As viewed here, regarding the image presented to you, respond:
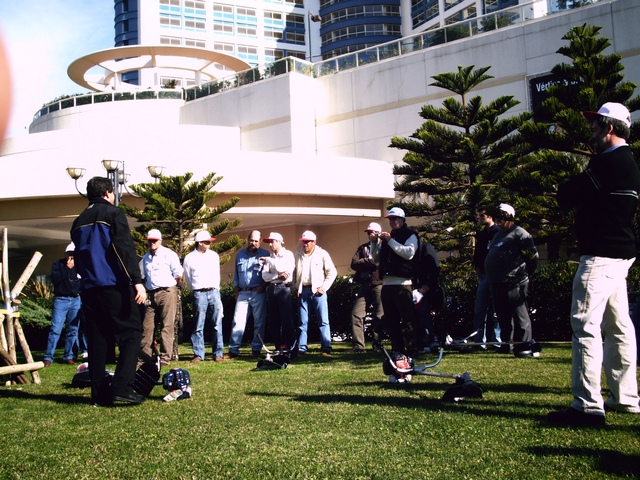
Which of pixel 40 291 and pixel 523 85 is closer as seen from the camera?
pixel 40 291

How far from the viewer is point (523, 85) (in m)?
25.4

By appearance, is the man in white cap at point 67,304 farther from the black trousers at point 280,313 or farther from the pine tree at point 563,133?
the pine tree at point 563,133

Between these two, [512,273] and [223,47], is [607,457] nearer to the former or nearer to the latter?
[512,273]

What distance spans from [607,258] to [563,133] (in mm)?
8413

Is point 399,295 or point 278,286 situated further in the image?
point 278,286

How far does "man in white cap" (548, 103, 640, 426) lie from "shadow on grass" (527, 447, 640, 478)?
0.69m

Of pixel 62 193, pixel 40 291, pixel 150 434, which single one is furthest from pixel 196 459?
pixel 62 193

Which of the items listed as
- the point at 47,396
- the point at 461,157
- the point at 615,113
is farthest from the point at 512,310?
the point at 461,157

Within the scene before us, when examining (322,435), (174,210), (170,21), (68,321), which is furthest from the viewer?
(170,21)

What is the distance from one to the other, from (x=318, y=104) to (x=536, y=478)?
28944 millimetres

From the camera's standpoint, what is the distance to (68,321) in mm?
10594

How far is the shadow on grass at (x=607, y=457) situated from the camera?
3217 millimetres

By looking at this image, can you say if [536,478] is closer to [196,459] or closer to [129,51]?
[196,459]

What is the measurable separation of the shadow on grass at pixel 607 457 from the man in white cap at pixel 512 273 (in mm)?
4720
